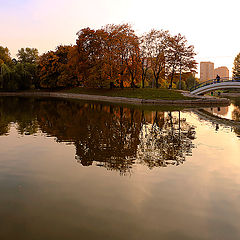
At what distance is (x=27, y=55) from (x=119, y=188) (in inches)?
3738

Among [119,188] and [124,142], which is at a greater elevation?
[124,142]

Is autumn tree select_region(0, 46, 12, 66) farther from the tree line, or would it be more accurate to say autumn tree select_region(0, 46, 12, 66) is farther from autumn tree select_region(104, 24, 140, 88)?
autumn tree select_region(104, 24, 140, 88)

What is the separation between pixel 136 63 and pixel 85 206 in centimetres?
5156

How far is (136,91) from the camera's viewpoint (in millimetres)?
51906

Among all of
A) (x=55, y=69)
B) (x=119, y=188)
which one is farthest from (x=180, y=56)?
(x=119, y=188)

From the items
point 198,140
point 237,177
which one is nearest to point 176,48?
point 198,140

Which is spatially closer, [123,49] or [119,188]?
[119,188]

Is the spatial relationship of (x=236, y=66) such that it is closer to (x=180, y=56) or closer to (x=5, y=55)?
(x=180, y=56)

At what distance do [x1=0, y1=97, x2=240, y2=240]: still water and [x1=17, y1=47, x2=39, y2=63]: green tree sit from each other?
85.3 m

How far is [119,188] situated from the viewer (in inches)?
301

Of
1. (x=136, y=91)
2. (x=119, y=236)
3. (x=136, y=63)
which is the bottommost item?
(x=119, y=236)

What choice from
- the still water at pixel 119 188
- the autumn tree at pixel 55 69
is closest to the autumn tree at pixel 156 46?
the autumn tree at pixel 55 69

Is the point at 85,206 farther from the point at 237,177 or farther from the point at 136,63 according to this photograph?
the point at 136,63

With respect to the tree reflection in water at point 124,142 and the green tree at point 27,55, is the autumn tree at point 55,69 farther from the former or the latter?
the tree reflection in water at point 124,142
